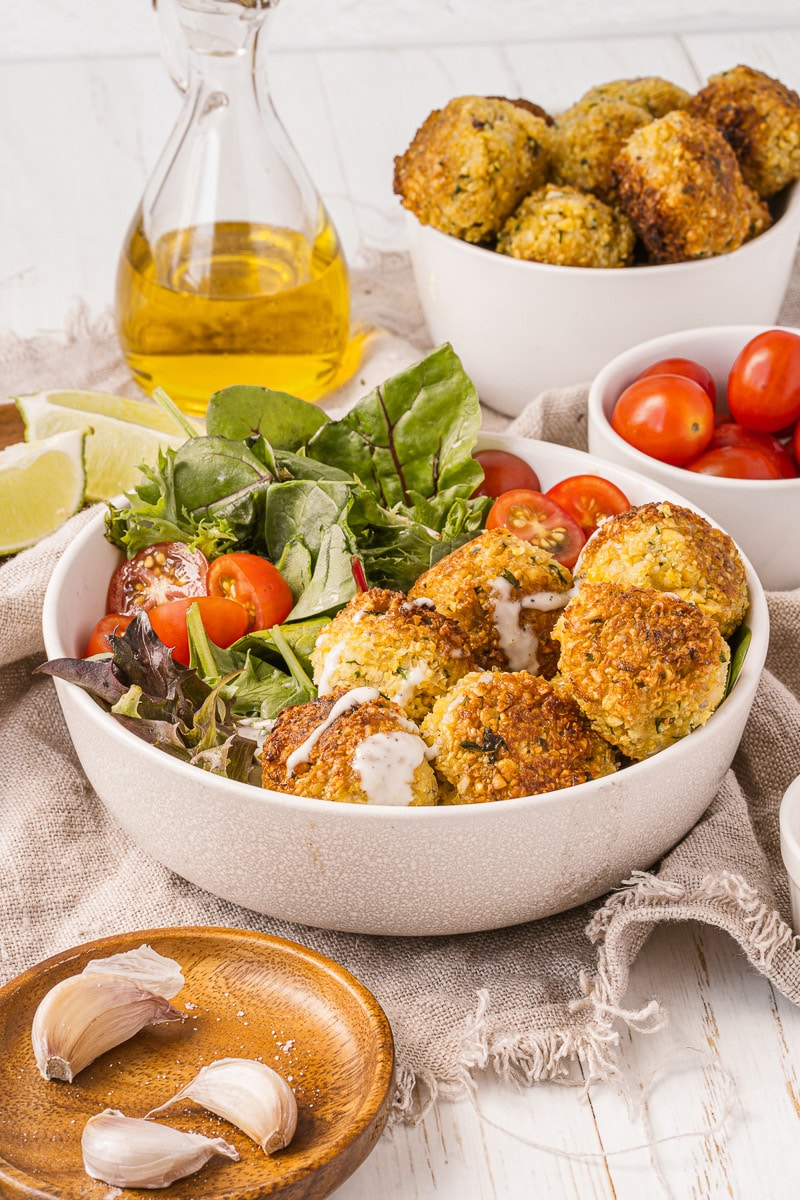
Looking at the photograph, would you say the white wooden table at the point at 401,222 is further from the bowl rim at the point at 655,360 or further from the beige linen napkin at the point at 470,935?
the bowl rim at the point at 655,360

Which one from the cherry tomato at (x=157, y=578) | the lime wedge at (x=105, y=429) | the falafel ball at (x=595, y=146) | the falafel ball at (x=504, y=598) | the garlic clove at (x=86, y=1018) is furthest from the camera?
the falafel ball at (x=595, y=146)

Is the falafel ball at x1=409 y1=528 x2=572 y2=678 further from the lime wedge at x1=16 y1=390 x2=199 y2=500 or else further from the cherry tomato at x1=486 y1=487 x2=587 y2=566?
the lime wedge at x1=16 y1=390 x2=199 y2=500

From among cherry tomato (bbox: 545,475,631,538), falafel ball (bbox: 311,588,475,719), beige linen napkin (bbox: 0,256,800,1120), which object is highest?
falafel ball (bbox: 311,588,475,719)

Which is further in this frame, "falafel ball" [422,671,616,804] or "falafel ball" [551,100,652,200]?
"falafel ball" [551,100,652,200]

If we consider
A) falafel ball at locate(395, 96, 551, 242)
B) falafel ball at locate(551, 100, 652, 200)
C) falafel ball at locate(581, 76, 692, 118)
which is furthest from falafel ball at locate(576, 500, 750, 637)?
falafel ball at locate(581, 76, 692, 118)

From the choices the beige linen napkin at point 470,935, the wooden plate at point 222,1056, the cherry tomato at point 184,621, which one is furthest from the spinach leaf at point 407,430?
the wooden plate at point 222,1056

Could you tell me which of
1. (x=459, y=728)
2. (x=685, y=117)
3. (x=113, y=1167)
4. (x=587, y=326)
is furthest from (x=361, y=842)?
(x=685, y=117)

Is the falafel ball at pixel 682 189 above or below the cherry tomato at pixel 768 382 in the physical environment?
above

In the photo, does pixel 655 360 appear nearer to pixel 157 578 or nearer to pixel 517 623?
pixel 517 623
